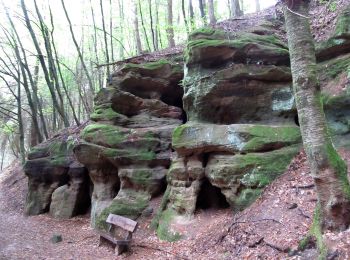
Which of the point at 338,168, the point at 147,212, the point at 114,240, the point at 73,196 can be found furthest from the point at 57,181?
the point at 338,168

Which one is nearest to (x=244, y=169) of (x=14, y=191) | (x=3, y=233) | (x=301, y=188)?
(x=301, y=188)

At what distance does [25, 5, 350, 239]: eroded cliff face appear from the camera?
9141mm

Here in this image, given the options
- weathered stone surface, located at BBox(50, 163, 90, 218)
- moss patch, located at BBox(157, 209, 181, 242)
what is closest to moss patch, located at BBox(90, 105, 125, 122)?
weathered stone surface, located at BBox(50, 163, 90, 218)

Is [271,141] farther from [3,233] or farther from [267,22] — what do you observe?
[3,233]

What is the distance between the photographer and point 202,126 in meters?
10.4

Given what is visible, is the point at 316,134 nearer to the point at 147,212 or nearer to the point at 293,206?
the point at 293,206

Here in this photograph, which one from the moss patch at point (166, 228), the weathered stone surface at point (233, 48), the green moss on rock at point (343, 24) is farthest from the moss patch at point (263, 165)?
the green moss on rock at point (343, 24)

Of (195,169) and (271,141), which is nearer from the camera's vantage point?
(271,141)

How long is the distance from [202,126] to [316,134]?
17.6 feet

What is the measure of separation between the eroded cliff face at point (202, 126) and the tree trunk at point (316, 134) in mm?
3338

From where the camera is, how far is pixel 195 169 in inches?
399

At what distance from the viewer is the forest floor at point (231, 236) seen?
6.38m

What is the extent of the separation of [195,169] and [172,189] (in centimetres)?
111

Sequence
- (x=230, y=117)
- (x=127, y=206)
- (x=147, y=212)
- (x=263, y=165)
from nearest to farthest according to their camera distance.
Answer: (x=263, y=165) < (x=230, y=117) < (x=147, y=212) < (x=127, y=206)
